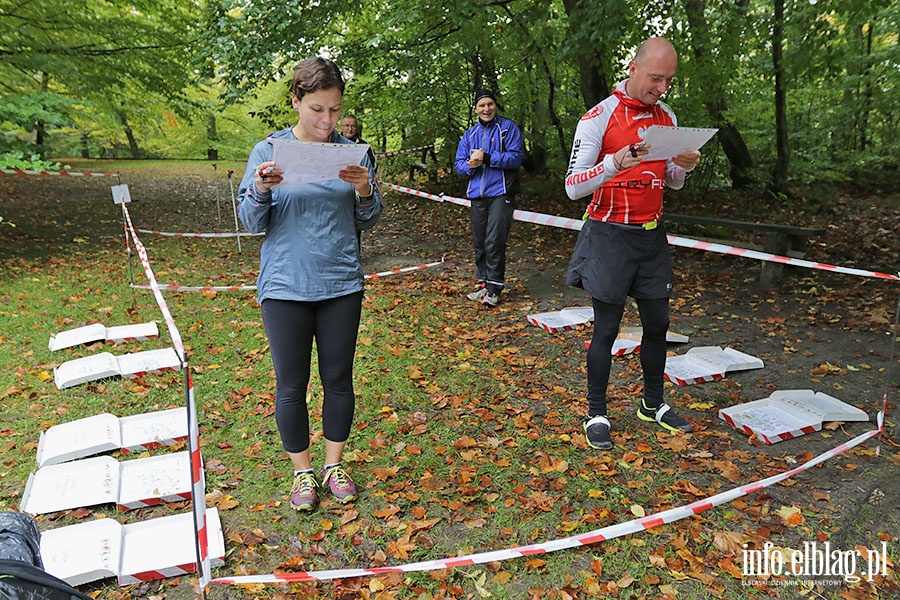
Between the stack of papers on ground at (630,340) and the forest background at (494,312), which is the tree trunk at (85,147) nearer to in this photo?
the forest background at (494,312)

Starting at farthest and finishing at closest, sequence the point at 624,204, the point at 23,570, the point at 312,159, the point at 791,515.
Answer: the point at 624,204, the point at 791,515, the point at 312,159, the point at 23,570

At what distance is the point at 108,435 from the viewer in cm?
364

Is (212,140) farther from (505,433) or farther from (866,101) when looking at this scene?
(505,433)

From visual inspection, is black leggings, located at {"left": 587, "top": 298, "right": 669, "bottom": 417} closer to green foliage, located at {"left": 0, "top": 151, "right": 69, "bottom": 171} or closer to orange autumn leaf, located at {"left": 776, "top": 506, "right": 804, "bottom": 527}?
orange autumn leaf, located at {"left": 776, "top": 506, "right": 804, "bottom": 527}

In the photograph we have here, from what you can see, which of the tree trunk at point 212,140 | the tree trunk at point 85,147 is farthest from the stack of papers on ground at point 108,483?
the tree trunk at point 85,147

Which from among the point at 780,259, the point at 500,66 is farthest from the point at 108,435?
the point at 500,66

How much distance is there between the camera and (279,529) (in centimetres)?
292

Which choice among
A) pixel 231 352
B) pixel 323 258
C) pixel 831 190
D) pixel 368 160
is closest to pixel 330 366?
pixel 323 258

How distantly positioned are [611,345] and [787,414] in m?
1.44

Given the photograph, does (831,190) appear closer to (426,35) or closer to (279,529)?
(426,35)

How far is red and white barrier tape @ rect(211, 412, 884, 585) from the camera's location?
96.4 inches

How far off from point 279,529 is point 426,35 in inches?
369

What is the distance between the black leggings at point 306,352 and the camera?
271cm

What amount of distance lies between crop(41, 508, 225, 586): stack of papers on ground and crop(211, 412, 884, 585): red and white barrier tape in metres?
0.21
